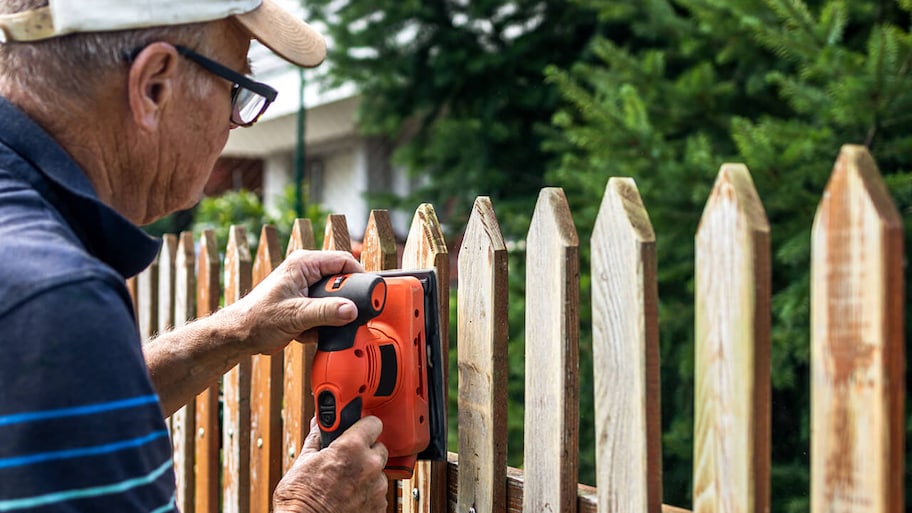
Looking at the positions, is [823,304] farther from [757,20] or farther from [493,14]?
[493,14]

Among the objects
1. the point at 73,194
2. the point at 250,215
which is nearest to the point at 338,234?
the point at 73,194

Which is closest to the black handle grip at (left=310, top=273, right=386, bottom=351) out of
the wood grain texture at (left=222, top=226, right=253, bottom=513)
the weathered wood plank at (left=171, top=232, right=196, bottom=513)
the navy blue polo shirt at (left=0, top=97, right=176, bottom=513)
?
the navy blue polo shirt at (left=0, top=97, right=176, bottom=513)

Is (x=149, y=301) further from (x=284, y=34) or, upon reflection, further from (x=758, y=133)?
(x=758, y=133)

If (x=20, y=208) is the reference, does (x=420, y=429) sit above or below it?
below

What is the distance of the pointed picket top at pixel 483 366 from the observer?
179 cm

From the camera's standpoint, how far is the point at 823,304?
1182 mm

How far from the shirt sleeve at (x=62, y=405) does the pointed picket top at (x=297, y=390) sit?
130cm

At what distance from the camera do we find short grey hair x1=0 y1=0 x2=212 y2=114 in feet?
4.25

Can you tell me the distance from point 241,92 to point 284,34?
0.13 metres

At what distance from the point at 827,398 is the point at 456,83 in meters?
4.28

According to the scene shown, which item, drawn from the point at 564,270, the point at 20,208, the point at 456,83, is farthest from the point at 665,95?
the point at 20,208

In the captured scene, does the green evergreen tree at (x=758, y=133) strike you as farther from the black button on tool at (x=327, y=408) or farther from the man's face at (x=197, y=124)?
the man's face at (x=197, y=124)

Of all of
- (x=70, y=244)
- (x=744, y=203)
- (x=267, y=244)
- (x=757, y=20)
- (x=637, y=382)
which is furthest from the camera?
(x=757, y=20)

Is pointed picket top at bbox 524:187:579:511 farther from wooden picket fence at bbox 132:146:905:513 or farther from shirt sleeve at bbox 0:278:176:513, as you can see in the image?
shirt sleeve at bbox 0:278:176:513
